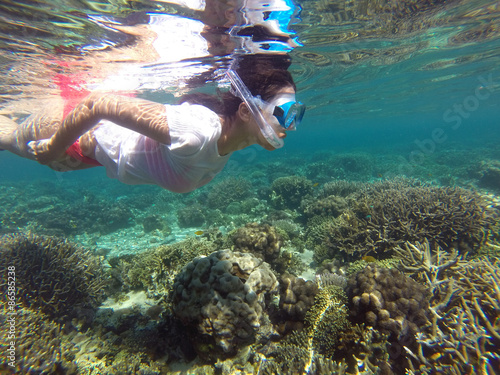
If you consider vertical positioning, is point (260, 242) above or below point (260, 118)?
below

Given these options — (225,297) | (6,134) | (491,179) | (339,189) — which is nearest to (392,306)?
(225,297)

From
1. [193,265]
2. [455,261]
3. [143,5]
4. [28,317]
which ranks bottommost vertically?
[28,317]

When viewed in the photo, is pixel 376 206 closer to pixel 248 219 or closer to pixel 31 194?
pixel 248 219

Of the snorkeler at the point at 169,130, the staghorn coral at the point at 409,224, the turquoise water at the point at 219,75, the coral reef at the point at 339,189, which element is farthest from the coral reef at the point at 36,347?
the coral reef at the point at 339,189

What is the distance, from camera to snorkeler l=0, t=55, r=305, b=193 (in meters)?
2.27

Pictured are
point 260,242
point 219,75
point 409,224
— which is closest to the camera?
point 260,242

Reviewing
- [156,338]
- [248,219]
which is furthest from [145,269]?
[248,219]

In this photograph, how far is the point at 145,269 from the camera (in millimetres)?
5547

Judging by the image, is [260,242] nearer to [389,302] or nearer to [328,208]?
[389,302]

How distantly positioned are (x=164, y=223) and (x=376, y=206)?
33.2 feet

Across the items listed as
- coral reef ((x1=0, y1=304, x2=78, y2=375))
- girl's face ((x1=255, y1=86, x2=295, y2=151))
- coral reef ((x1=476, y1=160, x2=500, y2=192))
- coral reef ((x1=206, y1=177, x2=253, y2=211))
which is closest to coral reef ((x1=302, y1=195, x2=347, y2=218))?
coral reef ((x1=206, y1=177, x2=253, y2=211))

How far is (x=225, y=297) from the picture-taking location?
12.0ft

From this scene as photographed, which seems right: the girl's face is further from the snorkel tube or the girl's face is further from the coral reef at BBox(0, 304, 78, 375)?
the coral reef at BBox(0, 304, 78, 375)

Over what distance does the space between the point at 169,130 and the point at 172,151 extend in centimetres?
22
